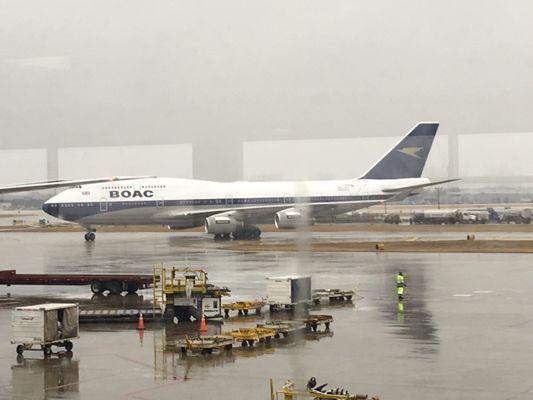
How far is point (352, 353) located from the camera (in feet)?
73.9

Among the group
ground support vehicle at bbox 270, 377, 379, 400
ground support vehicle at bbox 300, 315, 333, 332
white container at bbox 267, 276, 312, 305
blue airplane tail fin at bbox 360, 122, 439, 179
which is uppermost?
blue airplane tail fin at bbox 360, 122, 439, 179

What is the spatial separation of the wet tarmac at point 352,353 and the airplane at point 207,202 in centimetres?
3631

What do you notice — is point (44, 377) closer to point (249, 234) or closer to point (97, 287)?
point (97, 287)

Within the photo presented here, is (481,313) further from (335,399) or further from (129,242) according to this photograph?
(129,242)

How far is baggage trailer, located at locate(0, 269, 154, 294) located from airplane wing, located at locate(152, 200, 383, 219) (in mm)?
42048

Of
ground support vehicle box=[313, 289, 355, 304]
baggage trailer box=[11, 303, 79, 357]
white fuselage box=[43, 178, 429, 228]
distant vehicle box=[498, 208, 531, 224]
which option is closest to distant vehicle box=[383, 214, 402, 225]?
distant vehicle box=[498, 208, 531, 224]

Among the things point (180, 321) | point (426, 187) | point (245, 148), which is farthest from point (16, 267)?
point (426, 187)

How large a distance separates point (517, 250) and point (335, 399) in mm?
45858

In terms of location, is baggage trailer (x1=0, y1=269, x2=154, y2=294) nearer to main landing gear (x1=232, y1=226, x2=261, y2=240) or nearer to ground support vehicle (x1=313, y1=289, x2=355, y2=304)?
ground support vehicle (x1=313, y1=289, x2=355, y2=304)

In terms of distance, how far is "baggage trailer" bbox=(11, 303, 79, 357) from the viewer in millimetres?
23047

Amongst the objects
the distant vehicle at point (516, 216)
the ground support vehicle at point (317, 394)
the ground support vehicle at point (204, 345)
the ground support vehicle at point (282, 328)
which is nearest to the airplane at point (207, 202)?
the distant vehicle at point (516, 216)

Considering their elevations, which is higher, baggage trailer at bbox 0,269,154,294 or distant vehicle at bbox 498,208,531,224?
distant vehicle at bbox 498,208,531,224

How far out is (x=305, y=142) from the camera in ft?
229

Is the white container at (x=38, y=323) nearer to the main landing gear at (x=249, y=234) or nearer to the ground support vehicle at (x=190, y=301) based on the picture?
the ground support vehicle at (x=190, y=301)
